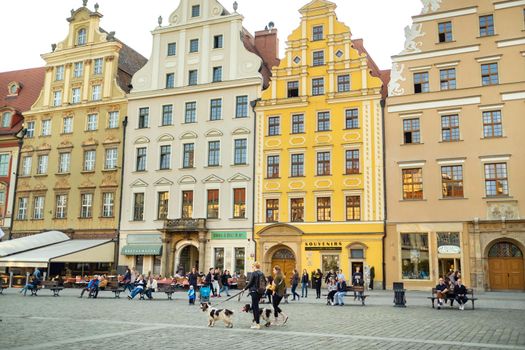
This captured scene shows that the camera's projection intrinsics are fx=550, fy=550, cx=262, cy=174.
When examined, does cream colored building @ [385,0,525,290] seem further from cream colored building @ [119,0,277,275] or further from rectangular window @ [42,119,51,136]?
rectangular window @ [42,119,51,136]

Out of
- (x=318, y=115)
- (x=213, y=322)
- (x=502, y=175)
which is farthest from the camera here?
(x=318, y=115)

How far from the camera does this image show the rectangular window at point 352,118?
1388 inches

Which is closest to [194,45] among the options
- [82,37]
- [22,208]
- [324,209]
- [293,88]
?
[293,88]

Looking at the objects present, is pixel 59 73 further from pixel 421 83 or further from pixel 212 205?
pixel 421 83

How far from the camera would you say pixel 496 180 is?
31.3 metres

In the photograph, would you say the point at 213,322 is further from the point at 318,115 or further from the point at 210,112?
the point at 210,112

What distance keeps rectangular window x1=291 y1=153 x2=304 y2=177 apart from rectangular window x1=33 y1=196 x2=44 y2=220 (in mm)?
20638

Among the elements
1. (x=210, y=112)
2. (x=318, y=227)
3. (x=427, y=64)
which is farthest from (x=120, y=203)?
(x=427, y=64)

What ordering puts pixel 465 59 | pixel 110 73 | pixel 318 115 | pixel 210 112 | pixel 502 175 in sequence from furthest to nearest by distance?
1. pixel 110 73
2. pixel 210 112
3. pixel 318 115
4. pixel 465 59
5. pixel 502 175

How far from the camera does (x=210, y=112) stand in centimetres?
3947

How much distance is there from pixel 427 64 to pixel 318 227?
481 inches

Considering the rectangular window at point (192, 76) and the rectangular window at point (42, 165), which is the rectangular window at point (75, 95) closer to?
the rectangular window at point (42, 165)

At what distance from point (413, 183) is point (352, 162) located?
4003mm

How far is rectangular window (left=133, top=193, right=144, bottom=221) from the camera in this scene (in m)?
40.0
